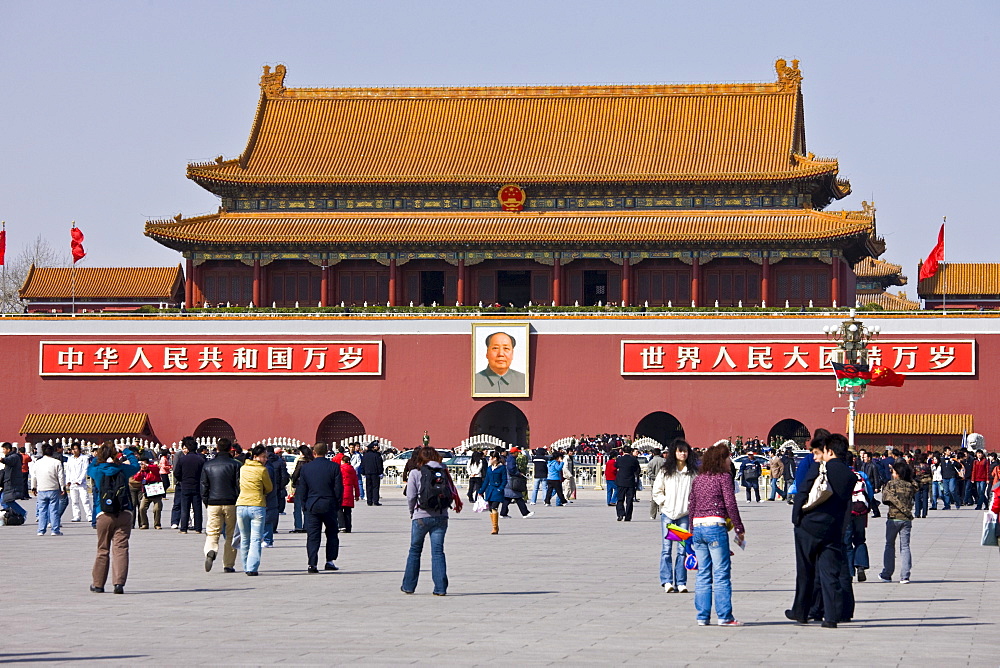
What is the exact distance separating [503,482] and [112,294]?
36.0m

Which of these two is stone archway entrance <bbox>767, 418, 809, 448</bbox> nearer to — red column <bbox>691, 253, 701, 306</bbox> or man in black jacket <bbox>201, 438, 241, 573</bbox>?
red column <bbox>691, 253, 701, 306</bbox>

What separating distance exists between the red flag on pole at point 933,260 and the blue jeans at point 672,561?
3629cm

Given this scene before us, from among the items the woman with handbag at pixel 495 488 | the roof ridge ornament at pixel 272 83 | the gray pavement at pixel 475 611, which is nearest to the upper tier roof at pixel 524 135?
the roof ridge ornament at pixel 272 83

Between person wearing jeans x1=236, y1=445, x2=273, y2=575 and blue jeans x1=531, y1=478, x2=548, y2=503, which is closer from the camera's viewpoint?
person wearing jeans x1=236, y1=445, x2=273, y2=575

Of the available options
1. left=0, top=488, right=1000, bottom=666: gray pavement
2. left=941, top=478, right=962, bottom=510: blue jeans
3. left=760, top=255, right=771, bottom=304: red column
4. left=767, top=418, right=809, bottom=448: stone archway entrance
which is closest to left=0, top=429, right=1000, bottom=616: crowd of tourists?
left=0, top=488, right=1000, bottom=666: gray pavement

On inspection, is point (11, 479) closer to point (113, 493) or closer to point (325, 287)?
point (113, 493)

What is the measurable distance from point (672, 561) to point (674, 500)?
2.07 ft

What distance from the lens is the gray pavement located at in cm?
1087

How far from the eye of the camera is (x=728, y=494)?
41.7 ft

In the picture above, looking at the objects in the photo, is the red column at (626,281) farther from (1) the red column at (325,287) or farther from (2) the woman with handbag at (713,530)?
(2) the woman with handbag at (713,530)

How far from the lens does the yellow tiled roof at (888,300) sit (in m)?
64.1

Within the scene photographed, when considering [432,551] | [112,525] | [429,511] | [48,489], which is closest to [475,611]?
[432,551]

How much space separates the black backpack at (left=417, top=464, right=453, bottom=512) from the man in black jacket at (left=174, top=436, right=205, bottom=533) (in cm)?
822

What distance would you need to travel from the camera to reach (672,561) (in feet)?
48.7
